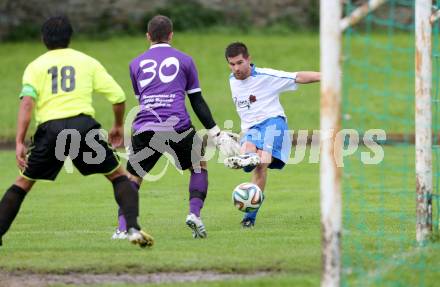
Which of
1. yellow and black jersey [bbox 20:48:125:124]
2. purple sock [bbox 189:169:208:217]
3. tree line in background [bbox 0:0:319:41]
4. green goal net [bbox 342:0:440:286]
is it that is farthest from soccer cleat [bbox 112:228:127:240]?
tree line in background [bbox 0:0:319:41]

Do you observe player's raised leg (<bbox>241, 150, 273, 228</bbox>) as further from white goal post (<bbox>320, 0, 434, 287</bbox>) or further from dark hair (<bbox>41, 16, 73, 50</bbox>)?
white goal post (<bbox>320, 0, 434, 287</bbox>)

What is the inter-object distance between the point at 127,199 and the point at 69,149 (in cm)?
71

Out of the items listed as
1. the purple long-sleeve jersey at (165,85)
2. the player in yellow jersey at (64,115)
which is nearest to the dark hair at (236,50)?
the purple long-sleeve jersey at (165,85)

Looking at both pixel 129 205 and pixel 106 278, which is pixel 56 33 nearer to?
pixel 129 205

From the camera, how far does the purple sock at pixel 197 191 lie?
33.6ft

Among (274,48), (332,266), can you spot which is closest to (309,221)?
(332,266)

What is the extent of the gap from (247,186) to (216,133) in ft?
2.64

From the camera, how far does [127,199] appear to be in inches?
353

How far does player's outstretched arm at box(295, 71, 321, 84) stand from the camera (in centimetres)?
1091

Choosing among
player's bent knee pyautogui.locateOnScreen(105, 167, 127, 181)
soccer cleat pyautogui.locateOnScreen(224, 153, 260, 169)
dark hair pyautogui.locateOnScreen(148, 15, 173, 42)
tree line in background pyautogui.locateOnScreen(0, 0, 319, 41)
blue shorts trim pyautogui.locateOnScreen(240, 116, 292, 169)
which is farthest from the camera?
tree line in background pyautogui.locateOnScreen(0, 0, 319, 41)

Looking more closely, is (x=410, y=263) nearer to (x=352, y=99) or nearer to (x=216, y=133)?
(x=216, y=133)

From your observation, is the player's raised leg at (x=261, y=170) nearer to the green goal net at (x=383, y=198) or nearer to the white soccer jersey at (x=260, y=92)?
the white soccer jersey at (x=260, y=92)

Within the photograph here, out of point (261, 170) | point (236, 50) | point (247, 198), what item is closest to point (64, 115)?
point (247, 198)

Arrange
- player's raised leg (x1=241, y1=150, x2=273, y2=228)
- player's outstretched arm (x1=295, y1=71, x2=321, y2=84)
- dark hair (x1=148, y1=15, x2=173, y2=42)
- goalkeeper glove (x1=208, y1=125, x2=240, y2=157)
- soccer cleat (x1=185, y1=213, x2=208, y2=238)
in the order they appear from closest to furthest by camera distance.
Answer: soccer cleat (x1=185, y1=213, x2=208, y2=238)
dark hair (x1=148, y1=15, x2=173, y2=42)
goalkeeper glove (x1=208, y1=125, x2=240, y2=157)
player's outstretched arm (x1=295, y1=71, x2=321, y2=84)
player's raised leg (x1=241, y1=150, x2=273, y2=228)
